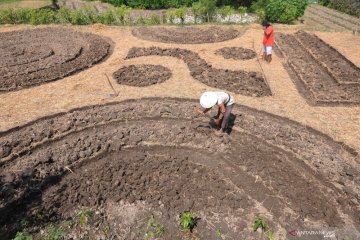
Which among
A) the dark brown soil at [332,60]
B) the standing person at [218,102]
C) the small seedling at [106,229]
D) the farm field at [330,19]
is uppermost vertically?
the standing person at [218,102]

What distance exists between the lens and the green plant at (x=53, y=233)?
203 inches

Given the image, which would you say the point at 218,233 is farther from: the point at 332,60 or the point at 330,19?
the point at 330,19

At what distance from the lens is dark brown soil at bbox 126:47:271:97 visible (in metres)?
10.4

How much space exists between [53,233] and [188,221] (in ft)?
7.88

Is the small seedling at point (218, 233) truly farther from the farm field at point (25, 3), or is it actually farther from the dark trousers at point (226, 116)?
A: the farm field at point (25, 3)

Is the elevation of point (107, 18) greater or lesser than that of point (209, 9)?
lesser

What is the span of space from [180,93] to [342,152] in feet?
17.0

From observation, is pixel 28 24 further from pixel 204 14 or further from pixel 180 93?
pixel 180 93

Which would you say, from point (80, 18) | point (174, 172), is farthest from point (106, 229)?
point (80, 18)

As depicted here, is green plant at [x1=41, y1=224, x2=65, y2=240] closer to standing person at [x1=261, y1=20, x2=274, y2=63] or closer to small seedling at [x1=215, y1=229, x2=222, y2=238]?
small seedling at [x1=215, y1=229, x2=222, y2=238]

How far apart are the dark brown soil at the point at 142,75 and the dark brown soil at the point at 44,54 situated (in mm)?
1901

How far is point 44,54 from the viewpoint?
45.2 feet

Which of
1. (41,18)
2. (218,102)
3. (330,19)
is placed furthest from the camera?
(330,19)

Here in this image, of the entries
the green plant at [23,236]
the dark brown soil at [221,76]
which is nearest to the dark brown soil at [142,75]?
the dark brown soil at [221,76]
